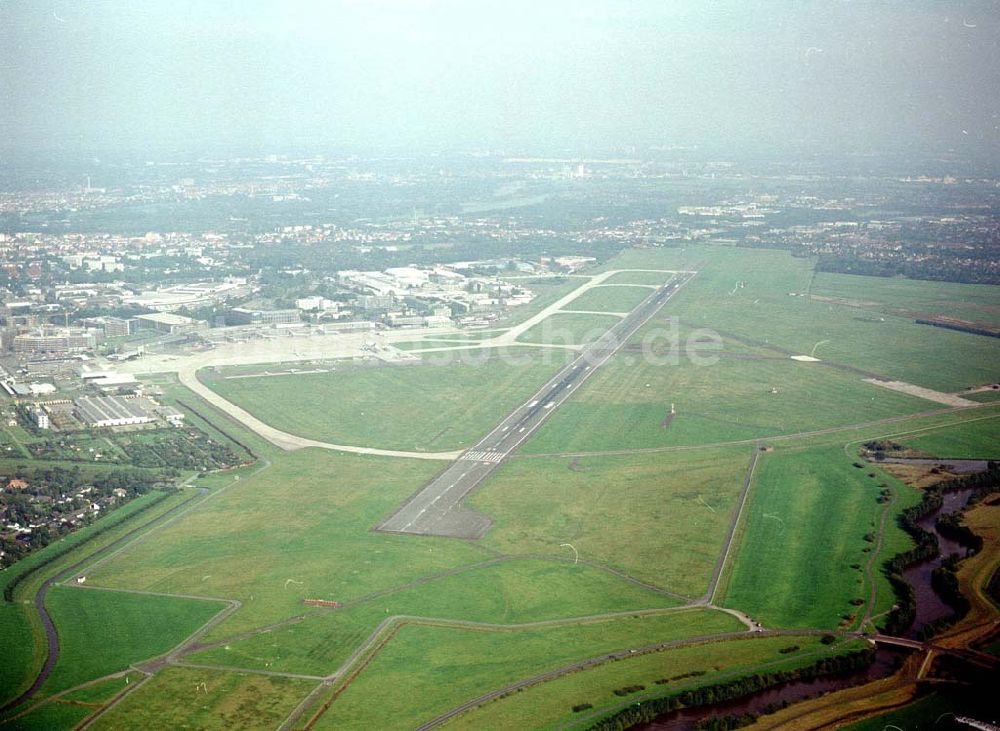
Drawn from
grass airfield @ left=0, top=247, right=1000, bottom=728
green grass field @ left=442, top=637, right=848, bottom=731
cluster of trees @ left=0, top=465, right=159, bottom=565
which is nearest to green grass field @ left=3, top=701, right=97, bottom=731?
grass airfield @ left=0, top=247, right=1000, bottom=728

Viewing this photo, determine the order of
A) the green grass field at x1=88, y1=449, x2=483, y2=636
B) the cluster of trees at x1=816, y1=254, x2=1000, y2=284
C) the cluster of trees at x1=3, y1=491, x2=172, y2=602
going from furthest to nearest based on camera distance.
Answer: the cluster of trees at x1=816, y1=254, x2=1000, y2=284, the green grass field at x1=88, y1=449, x2=483, y2=636, the cluster of trees at x1=3, y1=491, x2=172, y2=602

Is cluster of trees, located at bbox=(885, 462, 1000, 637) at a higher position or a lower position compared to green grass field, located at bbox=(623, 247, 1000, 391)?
lower

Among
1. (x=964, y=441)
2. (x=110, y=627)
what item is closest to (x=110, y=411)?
(x=110, y=627)

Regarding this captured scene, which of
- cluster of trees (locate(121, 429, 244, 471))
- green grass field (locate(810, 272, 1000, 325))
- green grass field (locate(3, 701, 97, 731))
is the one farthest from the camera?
green grass field (locate(810, 272, 1000, 325))

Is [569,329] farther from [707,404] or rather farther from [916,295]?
[916,295]

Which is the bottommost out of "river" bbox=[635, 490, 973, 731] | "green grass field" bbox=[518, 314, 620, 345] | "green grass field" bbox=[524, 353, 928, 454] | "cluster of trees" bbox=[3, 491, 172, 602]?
"river" bbox=[635, 490, 973, 731]

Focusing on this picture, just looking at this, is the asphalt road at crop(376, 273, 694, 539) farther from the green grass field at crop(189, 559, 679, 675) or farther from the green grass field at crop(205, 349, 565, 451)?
the green grass field at crop(189, 559, 679, 675)

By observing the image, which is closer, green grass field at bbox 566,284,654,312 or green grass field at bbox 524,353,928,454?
green grass field at bbox 524,353,928,454

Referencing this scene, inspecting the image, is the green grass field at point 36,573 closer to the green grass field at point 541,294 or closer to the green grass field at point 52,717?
the green grass field at point 52,717
